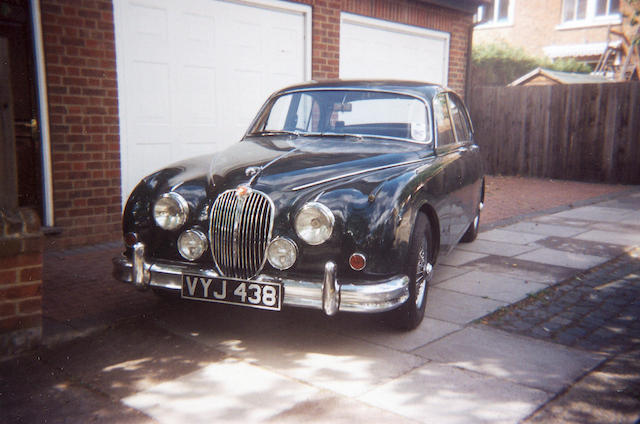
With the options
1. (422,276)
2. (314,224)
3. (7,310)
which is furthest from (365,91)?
(7,310)

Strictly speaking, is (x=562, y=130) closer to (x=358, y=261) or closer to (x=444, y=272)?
(x=444, y=272)

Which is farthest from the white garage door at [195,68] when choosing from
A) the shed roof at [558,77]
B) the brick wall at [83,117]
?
the shed roof at [558,77]

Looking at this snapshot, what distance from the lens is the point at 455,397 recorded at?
9.42 feet

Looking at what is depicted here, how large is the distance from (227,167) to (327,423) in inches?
72.3

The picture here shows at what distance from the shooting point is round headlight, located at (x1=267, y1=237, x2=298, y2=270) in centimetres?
324

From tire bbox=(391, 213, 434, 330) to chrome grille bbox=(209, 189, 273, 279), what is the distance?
906mm

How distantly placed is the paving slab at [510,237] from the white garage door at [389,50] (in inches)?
140

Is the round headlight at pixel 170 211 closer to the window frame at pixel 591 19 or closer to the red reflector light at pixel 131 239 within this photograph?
the red reflector light at pixel 131 239

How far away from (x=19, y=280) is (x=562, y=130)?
11980mm

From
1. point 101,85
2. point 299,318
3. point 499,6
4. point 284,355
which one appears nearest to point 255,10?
point 101,85

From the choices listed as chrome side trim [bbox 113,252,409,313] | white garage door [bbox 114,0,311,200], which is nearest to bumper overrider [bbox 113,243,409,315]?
chrome side trim [bbox 113,252,409,313]

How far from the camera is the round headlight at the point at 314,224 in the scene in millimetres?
3201

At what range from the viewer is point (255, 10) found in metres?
7.46

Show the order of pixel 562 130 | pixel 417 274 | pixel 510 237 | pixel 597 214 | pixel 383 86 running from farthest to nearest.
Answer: pixel 562 130, pixel 597 214, pixel 510 237, pixel 383 86, pixel 417 274
